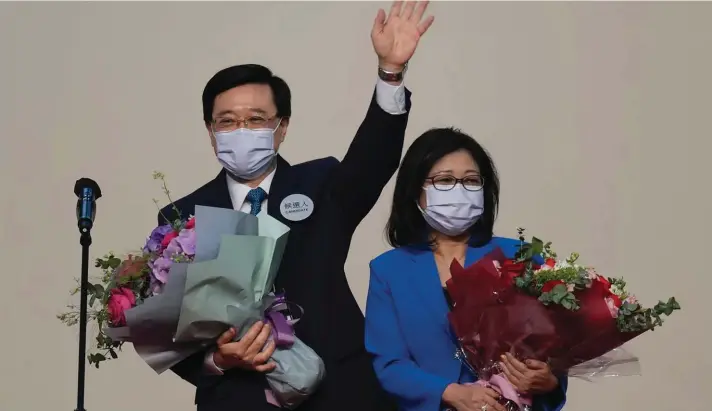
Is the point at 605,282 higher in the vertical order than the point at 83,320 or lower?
higher

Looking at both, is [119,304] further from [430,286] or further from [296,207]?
[430,286]

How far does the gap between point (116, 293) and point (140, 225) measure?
1.85 meters

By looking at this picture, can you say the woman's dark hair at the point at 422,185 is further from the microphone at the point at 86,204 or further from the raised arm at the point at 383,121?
the microphone at the point at 86,204

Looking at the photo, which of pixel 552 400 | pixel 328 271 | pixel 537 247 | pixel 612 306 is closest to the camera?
pixel 612 306

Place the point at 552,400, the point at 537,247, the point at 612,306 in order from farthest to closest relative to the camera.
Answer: the point at 552,400, the point at 537,247, the point at 612,306

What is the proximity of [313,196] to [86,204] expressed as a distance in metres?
0.53

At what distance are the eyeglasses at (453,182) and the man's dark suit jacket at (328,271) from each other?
0.11 m

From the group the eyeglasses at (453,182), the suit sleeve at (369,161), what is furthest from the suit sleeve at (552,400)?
the suit sleeve at (369,161)

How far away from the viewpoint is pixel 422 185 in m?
2.83

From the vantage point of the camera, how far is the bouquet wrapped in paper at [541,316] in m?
2.45

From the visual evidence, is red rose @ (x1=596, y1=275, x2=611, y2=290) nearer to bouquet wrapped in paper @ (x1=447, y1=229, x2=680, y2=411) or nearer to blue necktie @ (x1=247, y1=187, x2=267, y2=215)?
bouquet wrapped in paper @ (x1=447, y1=229, x2=680, y2=411)

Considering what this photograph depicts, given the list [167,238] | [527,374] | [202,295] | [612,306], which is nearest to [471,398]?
[527,374]

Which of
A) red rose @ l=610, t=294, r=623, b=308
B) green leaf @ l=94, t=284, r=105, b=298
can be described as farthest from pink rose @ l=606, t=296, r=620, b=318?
green leaf @ l=94, t=284, r=105, b=298

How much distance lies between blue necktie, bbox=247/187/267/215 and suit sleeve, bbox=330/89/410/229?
0.17 m
